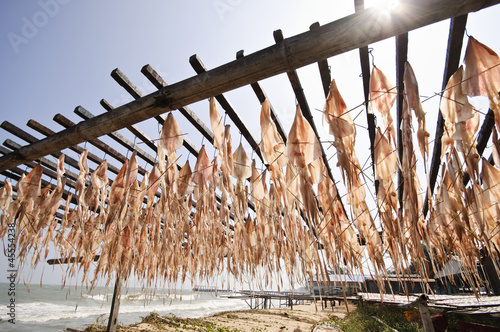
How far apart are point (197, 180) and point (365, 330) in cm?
966

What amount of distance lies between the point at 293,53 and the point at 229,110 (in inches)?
41.2

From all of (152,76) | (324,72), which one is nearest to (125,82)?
(152,76)

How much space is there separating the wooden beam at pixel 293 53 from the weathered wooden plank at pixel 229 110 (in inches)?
4.6

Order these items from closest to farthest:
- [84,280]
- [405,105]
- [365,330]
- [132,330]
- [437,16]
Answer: [437,16], [405,105], [84,280], [365,330], [132,330]

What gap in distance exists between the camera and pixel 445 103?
1.59 m

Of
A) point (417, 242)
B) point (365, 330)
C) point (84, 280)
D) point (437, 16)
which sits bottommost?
point (365, 330)

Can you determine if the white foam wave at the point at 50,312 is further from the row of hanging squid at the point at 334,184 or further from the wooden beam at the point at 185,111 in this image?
the wooden beam at the point at 185,111

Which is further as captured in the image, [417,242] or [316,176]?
[316,176]

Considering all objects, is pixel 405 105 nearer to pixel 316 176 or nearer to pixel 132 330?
pixel 316 176

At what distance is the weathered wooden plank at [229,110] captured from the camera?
6.17 feet

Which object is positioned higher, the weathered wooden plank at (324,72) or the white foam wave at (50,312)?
the weathered wooden plank at (324,72)

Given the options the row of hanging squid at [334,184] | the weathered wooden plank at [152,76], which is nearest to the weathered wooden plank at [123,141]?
the row of hanging squid at [334,184]

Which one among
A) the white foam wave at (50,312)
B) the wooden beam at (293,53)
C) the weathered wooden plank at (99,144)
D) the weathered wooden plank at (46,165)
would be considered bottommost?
the white foam wave at (50,312)

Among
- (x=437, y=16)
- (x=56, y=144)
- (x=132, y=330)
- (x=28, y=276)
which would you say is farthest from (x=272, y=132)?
(x=132, y=330)
